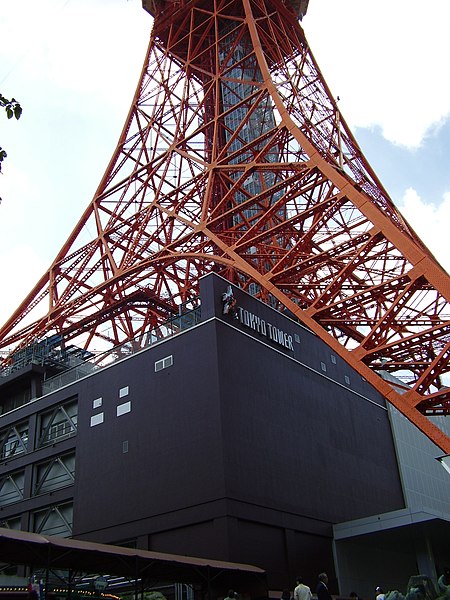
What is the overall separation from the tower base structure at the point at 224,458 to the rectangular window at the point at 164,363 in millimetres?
65

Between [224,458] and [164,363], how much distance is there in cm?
566

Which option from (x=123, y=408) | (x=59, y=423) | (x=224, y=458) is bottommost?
(x=224, y=458)

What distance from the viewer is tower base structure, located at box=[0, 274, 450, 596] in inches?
1000

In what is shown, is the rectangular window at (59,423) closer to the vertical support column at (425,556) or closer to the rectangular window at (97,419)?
the rectangular window at (97,419)

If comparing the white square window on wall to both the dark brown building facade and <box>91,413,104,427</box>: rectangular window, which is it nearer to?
the dark brown building facade

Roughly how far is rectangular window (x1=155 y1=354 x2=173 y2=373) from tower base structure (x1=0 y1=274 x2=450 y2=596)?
65 millimetres

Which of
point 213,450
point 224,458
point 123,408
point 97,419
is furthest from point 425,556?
point 97,419

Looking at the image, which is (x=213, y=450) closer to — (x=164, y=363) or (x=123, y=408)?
(x=164, y=363)

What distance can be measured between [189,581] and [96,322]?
19.6 meters

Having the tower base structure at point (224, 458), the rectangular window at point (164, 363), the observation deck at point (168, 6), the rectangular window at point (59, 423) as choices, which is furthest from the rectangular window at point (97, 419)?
the observation deck at point (168, 6)

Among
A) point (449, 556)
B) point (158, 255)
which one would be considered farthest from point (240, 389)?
point (449, 556)

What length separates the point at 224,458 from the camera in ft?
81.9

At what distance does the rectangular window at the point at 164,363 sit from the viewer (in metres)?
28.7

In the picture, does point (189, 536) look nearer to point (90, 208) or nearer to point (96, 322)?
point (96, 322)
